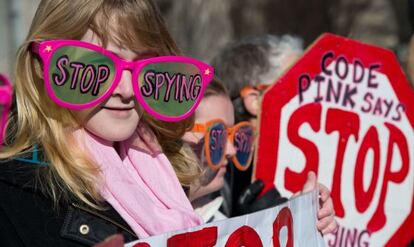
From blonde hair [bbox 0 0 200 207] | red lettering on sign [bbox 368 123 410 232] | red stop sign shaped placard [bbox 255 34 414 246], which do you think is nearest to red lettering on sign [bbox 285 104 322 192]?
red stop sign shaped placard [bbox 255 34 414 246]

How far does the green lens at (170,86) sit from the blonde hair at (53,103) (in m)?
0.07

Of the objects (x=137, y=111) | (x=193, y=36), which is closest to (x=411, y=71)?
(x=137, y=111)

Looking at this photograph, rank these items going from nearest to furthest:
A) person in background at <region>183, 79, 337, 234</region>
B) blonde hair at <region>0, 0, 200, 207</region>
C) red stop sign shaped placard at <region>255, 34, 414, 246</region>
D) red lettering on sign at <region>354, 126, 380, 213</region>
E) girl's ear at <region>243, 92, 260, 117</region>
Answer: blonde hair at <region>0, 0, 200, 207</region> → person in background at <region>183, 79, 337, 234</region> → red stop sign shaped placard at <region>255, 34, 414, 246</region> → red lettering on sign at <region>354, 126, 380, 213</region> → girl's ear at <region>243, 92, 260, 117</region>

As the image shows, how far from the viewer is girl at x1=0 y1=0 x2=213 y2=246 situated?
5.61 feet

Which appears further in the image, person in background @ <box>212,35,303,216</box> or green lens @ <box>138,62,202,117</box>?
person in background @ <box>212,35,303,216</box>

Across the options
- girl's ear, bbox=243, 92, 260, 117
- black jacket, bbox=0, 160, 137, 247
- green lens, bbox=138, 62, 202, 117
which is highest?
girl's ear, bbox=243, 92, 260, 117

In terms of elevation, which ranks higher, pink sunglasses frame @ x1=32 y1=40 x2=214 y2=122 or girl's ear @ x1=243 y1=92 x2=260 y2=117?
girl's ear @ x1=243 y1=92 x2=260 y2=117

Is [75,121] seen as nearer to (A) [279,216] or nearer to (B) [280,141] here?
(A) [279,216]

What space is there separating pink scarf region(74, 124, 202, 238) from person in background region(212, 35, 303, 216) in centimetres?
100

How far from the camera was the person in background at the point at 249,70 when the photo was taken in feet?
10.2

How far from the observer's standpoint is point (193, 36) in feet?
22.5

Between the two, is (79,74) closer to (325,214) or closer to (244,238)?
(244,238)

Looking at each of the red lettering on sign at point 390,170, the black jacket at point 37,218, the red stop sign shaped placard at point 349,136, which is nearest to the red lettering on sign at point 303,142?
the red stop sign shaped placard at point 349,136

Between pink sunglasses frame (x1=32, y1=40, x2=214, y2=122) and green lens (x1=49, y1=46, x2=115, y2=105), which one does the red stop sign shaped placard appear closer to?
pink sunglasses frame (x1=32, y1=40, x2=214, y2=122)
